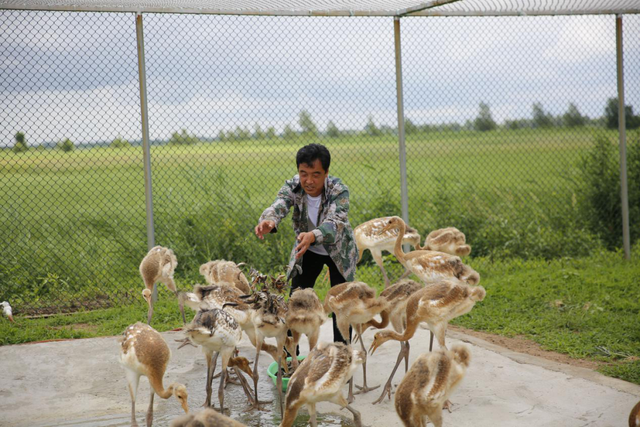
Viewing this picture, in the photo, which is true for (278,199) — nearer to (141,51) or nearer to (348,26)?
(141,51)

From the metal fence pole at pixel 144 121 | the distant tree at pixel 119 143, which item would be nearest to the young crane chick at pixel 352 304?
the metal fence pole at pixel 144 121

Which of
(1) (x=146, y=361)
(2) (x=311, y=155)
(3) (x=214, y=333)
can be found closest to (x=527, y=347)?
(2) (x=311, y=155)

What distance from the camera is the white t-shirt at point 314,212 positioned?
19.5ft

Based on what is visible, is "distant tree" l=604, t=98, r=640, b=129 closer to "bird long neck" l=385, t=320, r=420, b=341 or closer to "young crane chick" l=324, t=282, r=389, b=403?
"bird long neck" l=385, t=320, r=420, b=341

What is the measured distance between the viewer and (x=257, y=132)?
1077 centimetres

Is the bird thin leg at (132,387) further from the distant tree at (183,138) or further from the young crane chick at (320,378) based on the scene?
the distant tree at (183,138)

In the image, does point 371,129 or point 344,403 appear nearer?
point 344,403

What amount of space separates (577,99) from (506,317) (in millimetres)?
5602

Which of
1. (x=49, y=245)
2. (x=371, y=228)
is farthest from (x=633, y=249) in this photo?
(x=49, y=245)

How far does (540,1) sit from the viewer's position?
323 inches

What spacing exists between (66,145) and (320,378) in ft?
20.7

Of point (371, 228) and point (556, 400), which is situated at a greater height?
point (371, 228)

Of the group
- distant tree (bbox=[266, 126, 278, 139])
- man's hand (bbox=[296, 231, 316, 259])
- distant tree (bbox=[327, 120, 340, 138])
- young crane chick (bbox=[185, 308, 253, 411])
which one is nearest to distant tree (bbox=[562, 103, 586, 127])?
Answer: distant tree (bbox=[327, 120, 340, 138])

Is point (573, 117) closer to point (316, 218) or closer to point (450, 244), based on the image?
point (450, 244)
